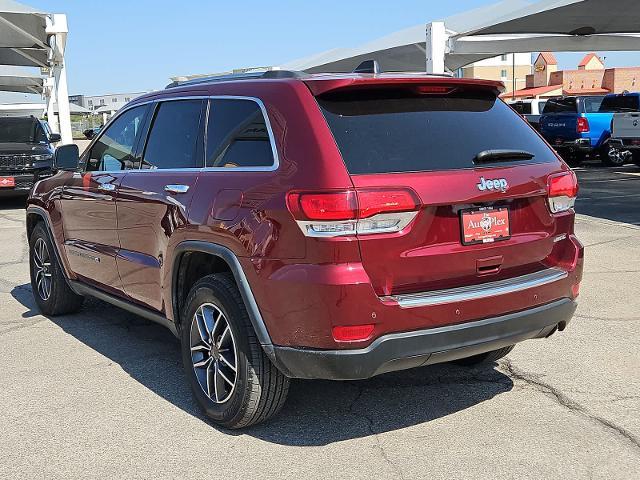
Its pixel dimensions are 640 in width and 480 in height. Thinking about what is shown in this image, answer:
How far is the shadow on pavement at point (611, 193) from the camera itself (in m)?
11.4

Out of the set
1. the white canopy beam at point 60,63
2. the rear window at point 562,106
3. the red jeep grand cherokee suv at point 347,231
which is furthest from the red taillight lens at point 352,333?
the rear window at point 562,106

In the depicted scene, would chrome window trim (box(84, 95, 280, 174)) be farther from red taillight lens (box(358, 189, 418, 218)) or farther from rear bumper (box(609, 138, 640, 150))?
rear bumper (box(609, 138, 640, 150))

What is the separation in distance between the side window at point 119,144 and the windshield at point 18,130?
11.3 meters

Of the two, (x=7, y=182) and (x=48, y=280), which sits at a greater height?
(x=7, y=182)

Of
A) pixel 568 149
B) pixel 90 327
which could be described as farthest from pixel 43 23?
pixel 90 327

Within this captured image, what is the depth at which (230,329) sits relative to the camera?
366 centimetres

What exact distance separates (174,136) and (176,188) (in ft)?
1.52

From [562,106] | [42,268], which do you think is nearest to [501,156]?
[42,268]

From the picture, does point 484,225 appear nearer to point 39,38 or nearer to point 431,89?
point 431,89

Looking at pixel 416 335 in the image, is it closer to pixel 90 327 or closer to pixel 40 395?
pixel 40 395

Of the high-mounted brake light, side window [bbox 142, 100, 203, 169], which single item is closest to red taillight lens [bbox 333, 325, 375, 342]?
the high-mounted brake light

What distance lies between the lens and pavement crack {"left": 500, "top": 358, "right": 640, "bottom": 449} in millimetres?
3645

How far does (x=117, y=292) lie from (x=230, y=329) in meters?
1.65

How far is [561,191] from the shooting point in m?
3.82
